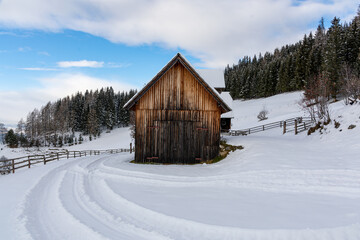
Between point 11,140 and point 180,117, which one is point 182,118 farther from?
point 11,140

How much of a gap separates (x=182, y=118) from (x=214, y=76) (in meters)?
16.2

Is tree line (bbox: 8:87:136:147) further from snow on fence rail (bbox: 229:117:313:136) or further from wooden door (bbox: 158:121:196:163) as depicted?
wooden door (bbox: 158:121:196:163)

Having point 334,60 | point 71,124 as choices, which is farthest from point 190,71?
point 71,124

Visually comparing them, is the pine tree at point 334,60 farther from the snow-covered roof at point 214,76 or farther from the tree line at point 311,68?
the snow-covered roof at point 214,76

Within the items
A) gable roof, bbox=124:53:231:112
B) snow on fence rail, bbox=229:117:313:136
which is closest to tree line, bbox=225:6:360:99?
snow on fence rail, bbox=229:117:313:136

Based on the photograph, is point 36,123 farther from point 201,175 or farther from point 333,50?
point 333,50

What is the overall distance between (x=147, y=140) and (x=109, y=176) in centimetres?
390

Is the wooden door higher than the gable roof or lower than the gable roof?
lower

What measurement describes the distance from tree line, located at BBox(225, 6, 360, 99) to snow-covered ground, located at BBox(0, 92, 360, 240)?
707 inches

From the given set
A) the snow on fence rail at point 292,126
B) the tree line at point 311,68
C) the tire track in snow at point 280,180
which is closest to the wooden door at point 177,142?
the tire track in snow at point 280,180

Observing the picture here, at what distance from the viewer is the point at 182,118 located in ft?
43.6

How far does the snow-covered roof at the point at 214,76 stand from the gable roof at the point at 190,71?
44.4 feet

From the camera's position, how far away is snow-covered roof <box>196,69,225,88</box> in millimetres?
26239

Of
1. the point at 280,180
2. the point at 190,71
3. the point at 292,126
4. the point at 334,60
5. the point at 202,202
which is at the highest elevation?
the point at 334,60
